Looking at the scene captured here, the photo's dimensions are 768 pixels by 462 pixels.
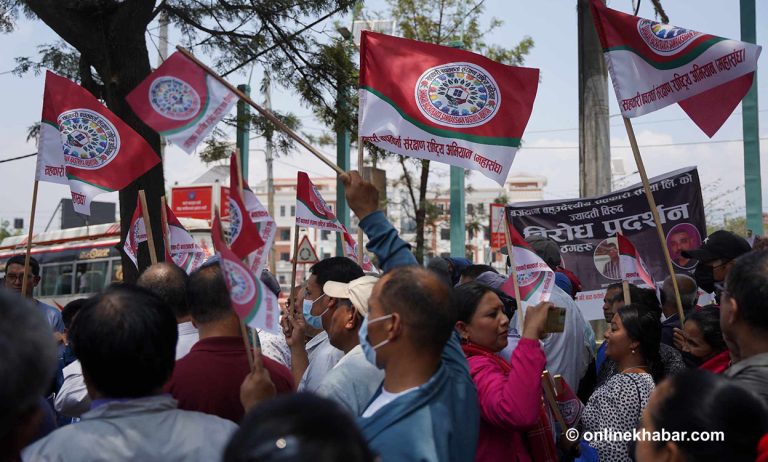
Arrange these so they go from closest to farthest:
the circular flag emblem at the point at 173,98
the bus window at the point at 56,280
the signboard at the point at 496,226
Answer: the circular flag emblem at the point at 173,98 → the signboard at the point at 496,226 → the bus window at the point at 56,280

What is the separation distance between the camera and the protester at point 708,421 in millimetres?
1980

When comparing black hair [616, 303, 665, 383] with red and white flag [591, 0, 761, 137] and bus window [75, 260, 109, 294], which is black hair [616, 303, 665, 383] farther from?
bus window [75, 260, 109, 294]

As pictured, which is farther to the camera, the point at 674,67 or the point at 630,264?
the point at 630,264

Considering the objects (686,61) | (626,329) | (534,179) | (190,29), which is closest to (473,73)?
(686,61)

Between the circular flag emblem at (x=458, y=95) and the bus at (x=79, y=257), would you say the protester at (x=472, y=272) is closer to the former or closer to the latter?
the circular flag emblem at (x=458, y=95)

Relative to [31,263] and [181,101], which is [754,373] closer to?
[181,101]

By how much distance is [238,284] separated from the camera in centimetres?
272

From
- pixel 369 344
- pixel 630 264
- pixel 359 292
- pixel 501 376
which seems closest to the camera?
pixel 369 344

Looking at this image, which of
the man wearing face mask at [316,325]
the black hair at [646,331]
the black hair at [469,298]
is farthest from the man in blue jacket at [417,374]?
the black hair at [646,331]

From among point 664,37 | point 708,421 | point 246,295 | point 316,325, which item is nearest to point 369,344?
point 246,295

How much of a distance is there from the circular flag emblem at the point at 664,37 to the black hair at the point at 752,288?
2.45m

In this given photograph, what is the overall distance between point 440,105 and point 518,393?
2466mm

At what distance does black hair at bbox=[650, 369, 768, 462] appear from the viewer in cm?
198

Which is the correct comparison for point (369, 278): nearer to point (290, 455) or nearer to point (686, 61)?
point (290, 455)
